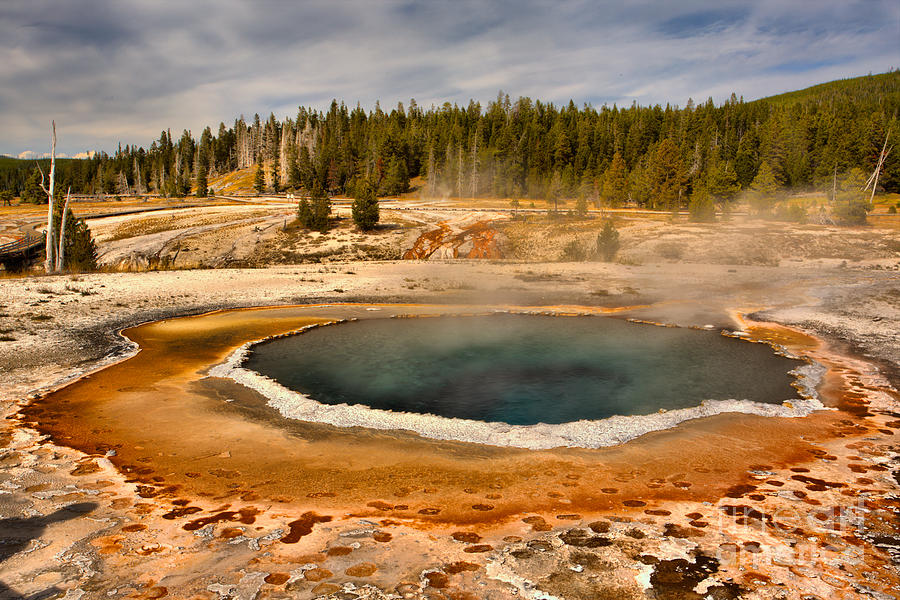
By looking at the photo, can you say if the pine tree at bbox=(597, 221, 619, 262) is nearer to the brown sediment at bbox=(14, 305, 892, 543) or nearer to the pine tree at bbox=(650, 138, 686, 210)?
the brown sediment at bbox=(14, 305, 892, 543)

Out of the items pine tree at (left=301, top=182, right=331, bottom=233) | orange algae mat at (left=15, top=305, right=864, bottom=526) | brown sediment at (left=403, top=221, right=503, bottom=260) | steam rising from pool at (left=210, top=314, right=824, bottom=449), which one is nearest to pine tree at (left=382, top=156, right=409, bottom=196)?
pine tree at (left=301, top=182, right=331, bottom=233)

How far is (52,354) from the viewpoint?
52.9 ft

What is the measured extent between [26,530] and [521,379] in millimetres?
11506

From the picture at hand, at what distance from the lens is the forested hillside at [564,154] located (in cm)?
7644

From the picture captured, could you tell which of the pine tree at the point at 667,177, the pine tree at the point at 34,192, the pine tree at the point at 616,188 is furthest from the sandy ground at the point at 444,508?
the pine tree at the point at 34,192

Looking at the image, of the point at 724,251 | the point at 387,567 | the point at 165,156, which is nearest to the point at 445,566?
the point at 387,567

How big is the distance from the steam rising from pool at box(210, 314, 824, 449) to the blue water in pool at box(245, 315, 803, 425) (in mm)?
36

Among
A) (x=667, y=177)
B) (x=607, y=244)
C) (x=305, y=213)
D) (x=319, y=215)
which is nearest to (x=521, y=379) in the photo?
(x=607, y=244)

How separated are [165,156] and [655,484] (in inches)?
6753

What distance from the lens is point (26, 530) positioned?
21.5 feet

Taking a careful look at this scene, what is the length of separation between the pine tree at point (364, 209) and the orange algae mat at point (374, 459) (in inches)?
1487

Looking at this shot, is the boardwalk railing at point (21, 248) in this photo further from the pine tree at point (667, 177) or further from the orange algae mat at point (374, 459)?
the pine tree at point (667, 177)

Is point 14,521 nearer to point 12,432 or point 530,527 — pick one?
point 12,432

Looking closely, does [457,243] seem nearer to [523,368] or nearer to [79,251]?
[79,251]
